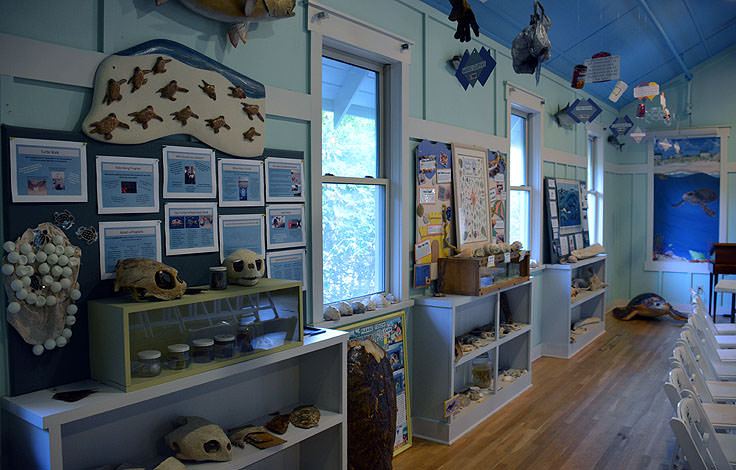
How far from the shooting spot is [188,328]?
2.26m

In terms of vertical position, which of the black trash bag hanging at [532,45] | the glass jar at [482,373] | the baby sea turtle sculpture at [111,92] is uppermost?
the black trash bag hanging at [532,45]

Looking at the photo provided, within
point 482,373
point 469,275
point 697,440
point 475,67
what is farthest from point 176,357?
point 482,373

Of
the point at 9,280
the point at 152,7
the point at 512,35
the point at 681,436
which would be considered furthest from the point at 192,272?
the point at 512,35

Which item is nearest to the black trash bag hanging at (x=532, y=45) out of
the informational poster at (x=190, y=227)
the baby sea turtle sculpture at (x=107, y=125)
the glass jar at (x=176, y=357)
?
the informational poster at (x=190, y=227)

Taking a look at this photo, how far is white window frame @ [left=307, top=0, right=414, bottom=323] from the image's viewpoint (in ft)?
10.3

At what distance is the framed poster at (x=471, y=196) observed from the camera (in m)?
4.51

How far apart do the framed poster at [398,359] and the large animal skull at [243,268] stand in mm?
1304

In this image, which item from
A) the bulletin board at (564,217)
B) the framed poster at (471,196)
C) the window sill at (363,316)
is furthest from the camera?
the bulletin board at (564,217)

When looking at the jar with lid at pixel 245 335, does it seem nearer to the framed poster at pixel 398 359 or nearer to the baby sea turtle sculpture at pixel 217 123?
the baby sea turtle sculpture at pixel 217 123

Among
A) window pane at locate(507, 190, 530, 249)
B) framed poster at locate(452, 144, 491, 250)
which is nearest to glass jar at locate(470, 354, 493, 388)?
framed poster at locate(452, 144, 491, 250)

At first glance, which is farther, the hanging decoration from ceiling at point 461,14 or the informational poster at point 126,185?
the hanging decoration from ceiling at point 461,14

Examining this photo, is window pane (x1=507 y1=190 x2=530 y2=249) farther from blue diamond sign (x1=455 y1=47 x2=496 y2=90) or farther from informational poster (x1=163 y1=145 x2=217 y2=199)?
informational poster (x1=163 y1=145 x2=217 y2=199)

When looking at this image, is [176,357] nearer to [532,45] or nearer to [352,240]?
[352,240]

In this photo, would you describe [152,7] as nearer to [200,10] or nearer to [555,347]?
[200,10]
